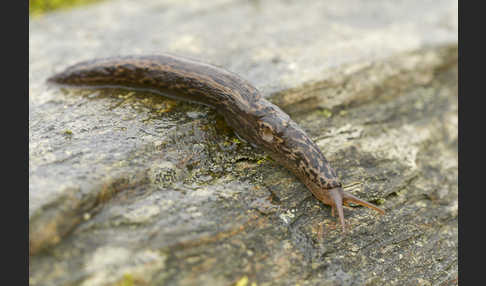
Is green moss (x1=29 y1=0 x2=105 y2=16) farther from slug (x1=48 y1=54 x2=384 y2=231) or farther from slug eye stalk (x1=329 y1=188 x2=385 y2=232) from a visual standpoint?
slug eye stalk (x1=329 y1=188 x2=385 y2=232)

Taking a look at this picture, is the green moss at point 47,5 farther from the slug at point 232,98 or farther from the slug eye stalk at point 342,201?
the slug eye stalk at point 342,201

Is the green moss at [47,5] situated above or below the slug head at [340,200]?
above

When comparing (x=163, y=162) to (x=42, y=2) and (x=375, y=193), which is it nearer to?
(x=375, y=193)

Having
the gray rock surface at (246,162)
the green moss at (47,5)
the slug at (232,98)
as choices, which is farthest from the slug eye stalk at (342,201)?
the green moss at (47,5)

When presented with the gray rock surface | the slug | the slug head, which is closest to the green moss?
the gray rock surface

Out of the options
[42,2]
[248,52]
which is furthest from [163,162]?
[42,2]

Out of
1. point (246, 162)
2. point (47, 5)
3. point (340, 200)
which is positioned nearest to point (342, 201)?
point (340, 200)

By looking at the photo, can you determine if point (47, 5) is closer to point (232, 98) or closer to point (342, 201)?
point (232, 98)
